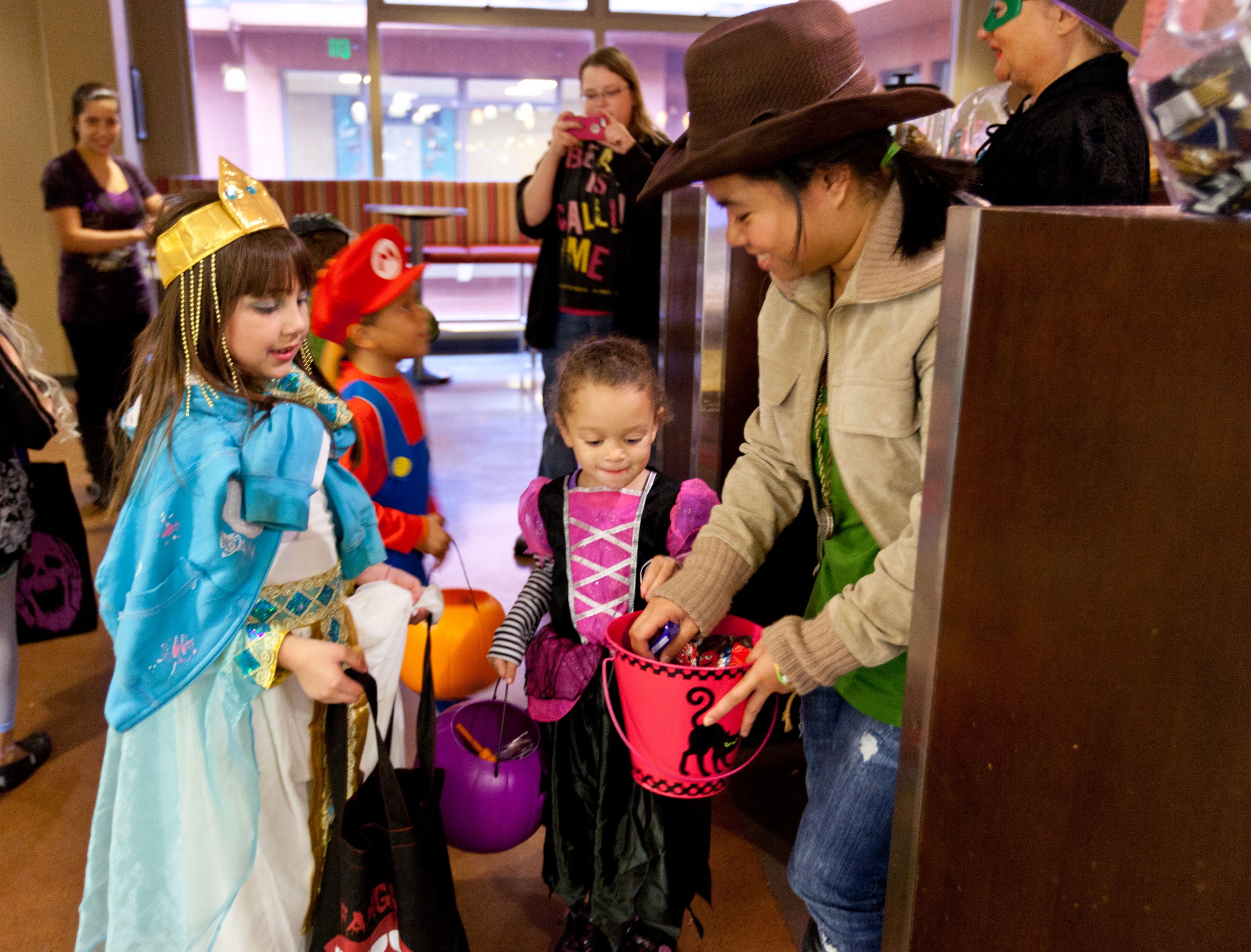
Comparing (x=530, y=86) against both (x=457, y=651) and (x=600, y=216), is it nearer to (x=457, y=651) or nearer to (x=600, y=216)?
(x=600, y=216)

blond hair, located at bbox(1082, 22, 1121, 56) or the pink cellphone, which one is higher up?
blond hair, located at bbox(1082, 22, 1121, 56)

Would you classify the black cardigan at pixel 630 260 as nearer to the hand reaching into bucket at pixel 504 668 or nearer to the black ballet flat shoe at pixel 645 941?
the hand reaching into bucket at pixel 504 668

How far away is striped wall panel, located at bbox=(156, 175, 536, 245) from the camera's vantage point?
8062 millimetres

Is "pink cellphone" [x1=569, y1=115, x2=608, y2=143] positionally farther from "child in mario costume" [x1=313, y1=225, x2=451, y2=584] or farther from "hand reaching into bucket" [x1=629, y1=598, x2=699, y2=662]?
"hand reaching into bucket" [x1=629, y1=598, x2=699, y2=662]

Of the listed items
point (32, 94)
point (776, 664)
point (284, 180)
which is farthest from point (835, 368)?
point (284, 180)

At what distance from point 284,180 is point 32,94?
195 cm

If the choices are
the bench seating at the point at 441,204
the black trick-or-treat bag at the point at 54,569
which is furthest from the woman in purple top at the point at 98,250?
the bench seating at the point at 441,204

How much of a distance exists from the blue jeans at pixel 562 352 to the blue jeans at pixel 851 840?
200cm

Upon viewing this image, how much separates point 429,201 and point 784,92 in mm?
7589

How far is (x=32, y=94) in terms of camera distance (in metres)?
6.45

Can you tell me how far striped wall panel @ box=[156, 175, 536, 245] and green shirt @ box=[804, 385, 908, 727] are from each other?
7.08 m

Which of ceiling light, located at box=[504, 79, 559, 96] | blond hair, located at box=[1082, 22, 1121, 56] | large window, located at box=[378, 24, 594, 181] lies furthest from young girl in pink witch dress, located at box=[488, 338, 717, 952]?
ceiling light, located at box=[504, 79, 559, 96]

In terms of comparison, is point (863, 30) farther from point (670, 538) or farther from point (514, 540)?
point (670, 538)

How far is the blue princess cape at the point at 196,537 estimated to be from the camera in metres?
1.39
